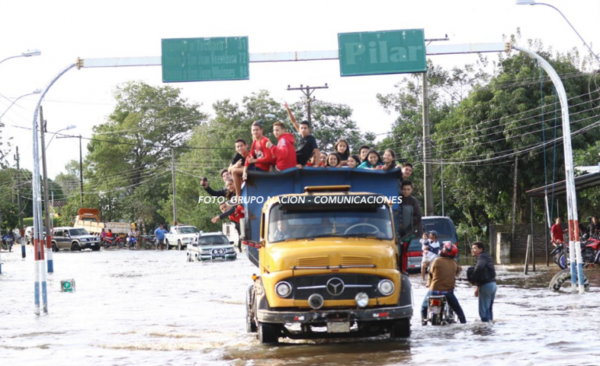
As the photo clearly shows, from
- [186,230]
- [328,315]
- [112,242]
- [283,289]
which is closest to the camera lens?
[328,315]

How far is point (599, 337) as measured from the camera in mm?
13344

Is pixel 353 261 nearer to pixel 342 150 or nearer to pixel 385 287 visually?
pixel 385 287

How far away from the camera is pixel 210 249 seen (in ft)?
140

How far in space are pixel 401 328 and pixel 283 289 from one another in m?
1.93

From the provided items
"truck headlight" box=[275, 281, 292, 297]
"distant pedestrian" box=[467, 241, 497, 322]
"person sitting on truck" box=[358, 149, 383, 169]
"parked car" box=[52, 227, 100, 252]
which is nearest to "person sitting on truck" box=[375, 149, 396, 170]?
"person sitting on truck" box=[358, 149, 383, 169]

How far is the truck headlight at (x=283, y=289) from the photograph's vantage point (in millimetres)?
12695

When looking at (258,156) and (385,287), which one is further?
(258,156)

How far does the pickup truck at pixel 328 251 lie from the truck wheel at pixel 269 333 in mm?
15

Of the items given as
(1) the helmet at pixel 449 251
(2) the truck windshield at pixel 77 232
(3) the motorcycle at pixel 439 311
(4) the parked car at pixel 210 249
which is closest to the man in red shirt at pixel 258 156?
(1) the helmet at pixel 449 251

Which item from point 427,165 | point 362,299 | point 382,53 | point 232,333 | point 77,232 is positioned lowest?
point 232,333

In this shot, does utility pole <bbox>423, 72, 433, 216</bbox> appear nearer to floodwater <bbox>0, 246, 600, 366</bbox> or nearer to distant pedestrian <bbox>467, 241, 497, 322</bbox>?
floodwater <bbox>0, 246, 600, 366</bbox>

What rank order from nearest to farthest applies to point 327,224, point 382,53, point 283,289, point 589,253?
point 283,289
point 327,224
point 382,53
point 589,253

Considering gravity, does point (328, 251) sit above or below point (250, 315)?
above

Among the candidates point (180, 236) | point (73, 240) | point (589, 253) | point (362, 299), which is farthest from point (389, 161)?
point (73, 240)
